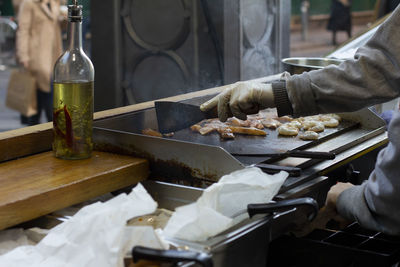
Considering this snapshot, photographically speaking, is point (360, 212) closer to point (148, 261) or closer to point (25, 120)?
point (148, 261)

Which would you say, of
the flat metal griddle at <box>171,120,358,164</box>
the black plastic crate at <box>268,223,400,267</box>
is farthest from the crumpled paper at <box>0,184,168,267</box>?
the flat metal griddle at <box>171,120,358,164</box>

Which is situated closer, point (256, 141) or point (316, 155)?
point (316, 155)

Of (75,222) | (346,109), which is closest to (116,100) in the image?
(346,109)

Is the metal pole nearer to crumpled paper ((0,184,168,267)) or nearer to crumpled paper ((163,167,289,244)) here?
crumpled paper ((163,167,289,244))

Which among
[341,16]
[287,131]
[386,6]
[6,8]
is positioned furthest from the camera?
[341,16]

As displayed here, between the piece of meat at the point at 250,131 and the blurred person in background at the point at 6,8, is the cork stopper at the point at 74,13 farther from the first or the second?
the blurred person in background at the point at 6,8

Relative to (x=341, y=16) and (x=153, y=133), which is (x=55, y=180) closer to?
(x=153, y=133)

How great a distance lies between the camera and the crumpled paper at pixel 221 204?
5.24 ft

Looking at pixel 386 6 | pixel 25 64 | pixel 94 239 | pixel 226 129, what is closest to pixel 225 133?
pixel 226 129

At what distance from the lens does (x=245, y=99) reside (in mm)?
2285

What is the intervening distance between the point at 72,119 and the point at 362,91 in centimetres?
107

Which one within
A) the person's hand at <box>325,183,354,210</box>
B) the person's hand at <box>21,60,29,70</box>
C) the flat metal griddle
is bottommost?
the person's hand at <box>325,183,354,210</box>

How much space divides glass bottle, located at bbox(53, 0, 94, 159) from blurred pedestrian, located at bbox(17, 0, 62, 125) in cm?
426

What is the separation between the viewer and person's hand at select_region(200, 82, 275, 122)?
89.8 inches
